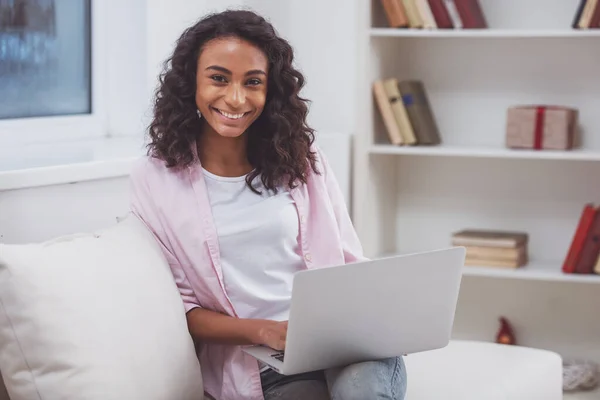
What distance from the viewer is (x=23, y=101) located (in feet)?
8.86

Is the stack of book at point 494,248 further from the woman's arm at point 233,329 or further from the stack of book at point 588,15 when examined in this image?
the woman's arm at point 233,329

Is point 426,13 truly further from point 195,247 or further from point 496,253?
point 195,247

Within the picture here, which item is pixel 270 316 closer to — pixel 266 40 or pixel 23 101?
pixel 266 40

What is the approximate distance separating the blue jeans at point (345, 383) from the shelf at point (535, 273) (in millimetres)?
1343

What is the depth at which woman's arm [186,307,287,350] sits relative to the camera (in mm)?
1820

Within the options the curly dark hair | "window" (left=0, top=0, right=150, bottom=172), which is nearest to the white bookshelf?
"window" (left=0, top=0, right=150, bottom=172)

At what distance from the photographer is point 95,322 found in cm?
166

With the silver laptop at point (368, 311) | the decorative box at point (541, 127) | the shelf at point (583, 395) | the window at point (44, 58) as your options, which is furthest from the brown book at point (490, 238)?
the silver laptop at point (368, 311)

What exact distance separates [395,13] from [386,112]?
1.03 feet

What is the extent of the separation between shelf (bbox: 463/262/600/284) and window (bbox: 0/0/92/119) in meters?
1.32

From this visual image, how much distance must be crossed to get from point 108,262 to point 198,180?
28 centimetres

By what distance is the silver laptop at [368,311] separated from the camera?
5.43 feet

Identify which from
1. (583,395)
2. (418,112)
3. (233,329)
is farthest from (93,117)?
(583,395)

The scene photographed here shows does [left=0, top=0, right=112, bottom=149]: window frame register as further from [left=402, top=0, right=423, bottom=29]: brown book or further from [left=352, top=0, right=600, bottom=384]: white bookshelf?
[left=402, top=0, right=423, bottom=29]: brown book
